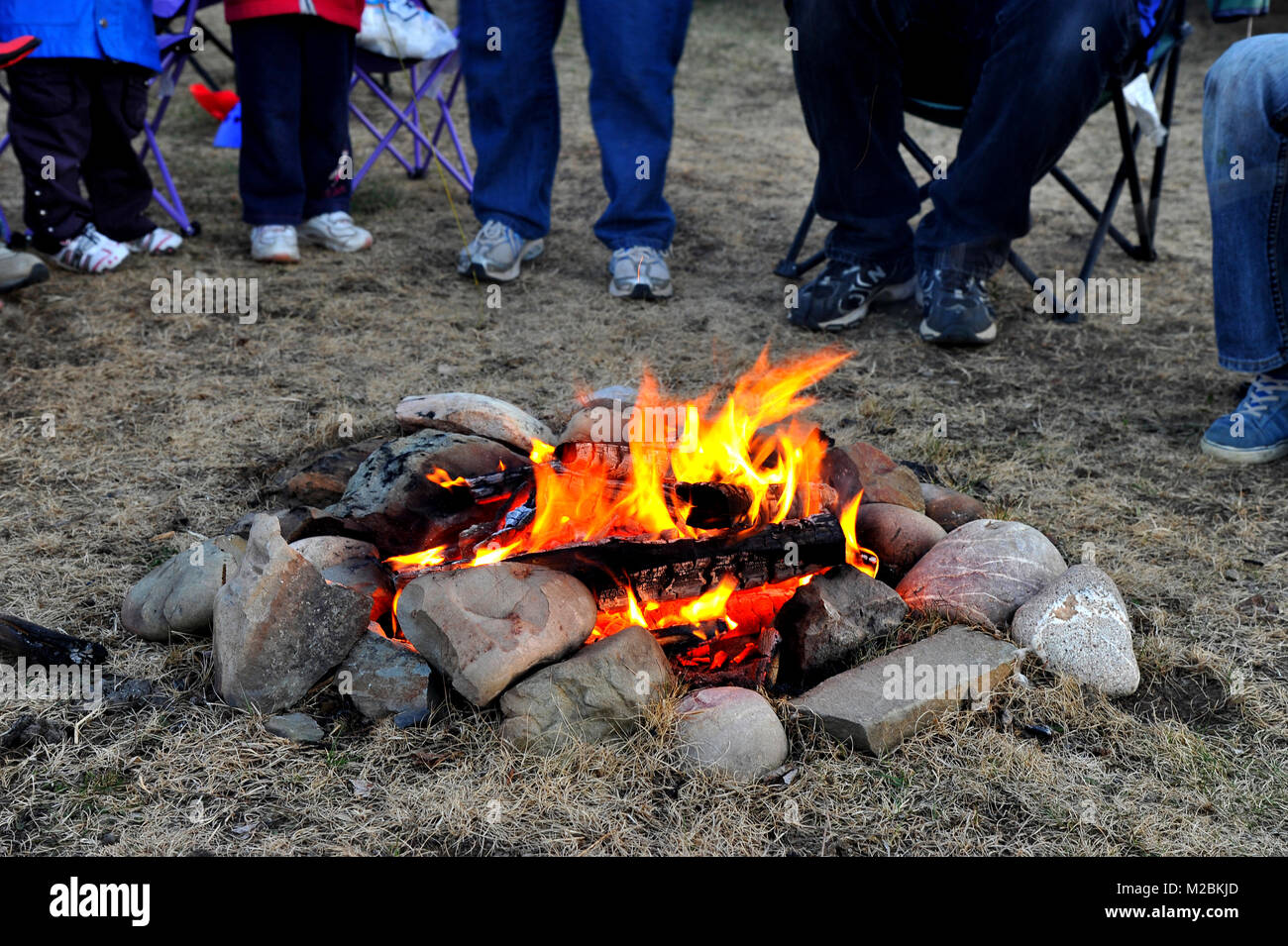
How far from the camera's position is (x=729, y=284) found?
456cm

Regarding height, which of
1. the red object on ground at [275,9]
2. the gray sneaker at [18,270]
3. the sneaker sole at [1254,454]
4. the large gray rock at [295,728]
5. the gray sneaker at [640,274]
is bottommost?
the large gray rock at [295,728]

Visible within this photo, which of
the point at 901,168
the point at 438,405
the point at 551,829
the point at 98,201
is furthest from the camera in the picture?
the point at 98,201

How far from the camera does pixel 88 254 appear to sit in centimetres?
435

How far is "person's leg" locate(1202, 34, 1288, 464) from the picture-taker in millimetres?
2916

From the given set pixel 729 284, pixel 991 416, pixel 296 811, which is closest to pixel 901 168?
pixel 729 284

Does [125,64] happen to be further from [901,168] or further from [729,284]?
[901,168]

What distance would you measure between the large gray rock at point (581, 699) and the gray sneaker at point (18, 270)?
3.19 meters

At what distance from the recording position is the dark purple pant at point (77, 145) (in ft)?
13.2

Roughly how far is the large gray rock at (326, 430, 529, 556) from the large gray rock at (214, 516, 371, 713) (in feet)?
1.10

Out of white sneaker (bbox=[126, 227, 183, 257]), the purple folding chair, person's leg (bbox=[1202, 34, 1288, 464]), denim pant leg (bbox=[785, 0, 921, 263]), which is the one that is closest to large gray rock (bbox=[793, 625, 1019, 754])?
person's leg (bbox=[1202, 34, 1288, 464])

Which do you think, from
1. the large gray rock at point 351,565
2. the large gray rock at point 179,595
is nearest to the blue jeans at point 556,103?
the large gray rock at point 351,565

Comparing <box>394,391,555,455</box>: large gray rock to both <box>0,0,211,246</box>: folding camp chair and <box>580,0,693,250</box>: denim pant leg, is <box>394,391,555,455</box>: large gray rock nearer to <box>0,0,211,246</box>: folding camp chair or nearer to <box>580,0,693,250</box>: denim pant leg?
<box>580,0,693,250</box>: denim pant leg

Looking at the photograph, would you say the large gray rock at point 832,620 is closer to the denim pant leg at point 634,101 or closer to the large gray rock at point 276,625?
the large gray rock at point 276,625
